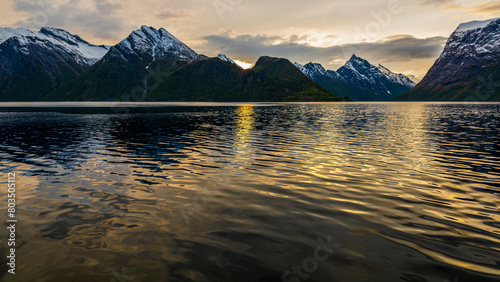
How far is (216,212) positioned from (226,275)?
205 inches

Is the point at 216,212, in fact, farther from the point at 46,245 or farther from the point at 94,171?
the point at 94,171

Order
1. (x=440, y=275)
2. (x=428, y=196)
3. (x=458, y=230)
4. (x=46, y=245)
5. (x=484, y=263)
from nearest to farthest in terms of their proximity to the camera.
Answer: (x=440, y=275)
(x=484, y=263)
(x=46, y=245)
(x=458, y=230)
(x=428, y=196)

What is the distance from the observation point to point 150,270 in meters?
8.55

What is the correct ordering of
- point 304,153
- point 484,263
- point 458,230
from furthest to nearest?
point 304,153
point 458,230
point 484,263

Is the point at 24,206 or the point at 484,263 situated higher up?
the point at 484,263

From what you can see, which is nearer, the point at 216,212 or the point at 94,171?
the point at 216,212

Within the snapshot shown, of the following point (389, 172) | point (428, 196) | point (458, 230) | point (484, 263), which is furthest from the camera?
point (389, 172)

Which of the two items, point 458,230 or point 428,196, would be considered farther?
point 428,196

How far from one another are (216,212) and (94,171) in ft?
46.4

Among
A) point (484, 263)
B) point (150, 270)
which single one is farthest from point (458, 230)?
point (150, 270)

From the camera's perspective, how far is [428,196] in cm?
1548

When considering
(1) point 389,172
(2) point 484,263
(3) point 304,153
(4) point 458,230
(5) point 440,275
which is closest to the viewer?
(5) point 440,275

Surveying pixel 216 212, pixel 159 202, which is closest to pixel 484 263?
pixel 216 212

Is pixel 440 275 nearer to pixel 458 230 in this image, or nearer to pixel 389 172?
pixel 458 230
